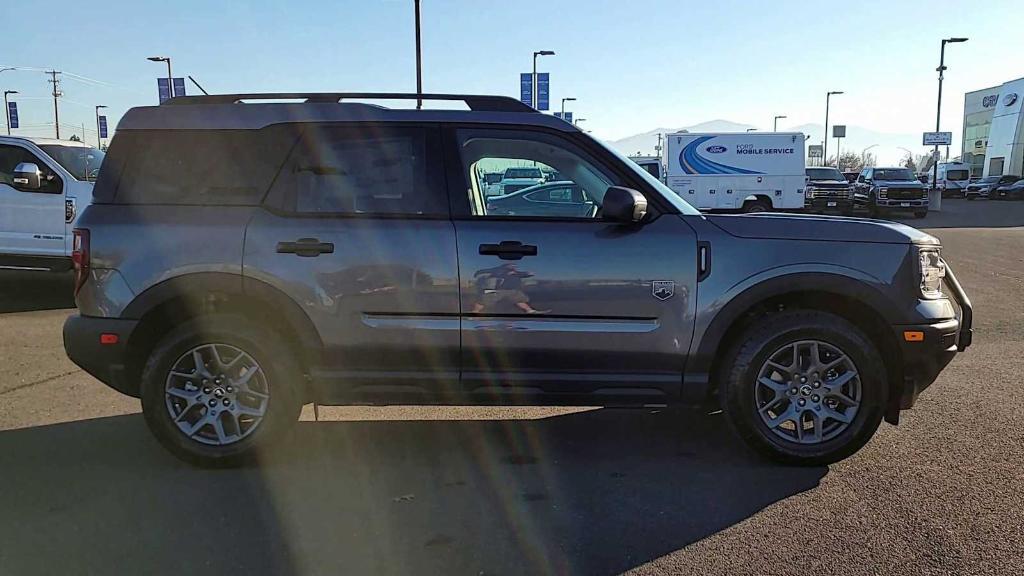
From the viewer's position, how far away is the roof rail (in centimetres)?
435

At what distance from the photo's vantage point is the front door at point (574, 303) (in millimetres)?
4031

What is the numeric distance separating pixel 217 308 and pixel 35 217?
23.1 feet

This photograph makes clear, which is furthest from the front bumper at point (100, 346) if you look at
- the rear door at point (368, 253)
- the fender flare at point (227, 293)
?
the rear door at point (368, 253)

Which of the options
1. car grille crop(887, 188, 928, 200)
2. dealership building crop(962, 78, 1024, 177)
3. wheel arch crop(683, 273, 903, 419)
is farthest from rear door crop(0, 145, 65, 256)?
dealership building crop(962, 78, 1024, 177)

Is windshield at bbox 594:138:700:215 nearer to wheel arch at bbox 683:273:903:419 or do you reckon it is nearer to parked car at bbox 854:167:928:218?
wheel arch at bbox 683:273:903:419

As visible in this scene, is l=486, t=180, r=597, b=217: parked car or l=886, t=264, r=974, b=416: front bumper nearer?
l=886, t=264, r=974, b=416: front bumper

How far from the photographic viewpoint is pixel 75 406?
543cm

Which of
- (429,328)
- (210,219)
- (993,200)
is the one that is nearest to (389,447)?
(429,328)

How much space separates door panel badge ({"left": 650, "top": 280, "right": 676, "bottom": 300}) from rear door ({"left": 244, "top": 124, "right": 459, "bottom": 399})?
107cm

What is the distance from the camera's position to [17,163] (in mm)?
9797

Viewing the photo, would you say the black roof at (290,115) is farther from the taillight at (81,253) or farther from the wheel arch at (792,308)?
the wheel arch at (792,308)

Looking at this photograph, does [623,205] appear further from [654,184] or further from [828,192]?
[828,192]

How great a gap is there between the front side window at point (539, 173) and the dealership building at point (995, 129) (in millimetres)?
69644

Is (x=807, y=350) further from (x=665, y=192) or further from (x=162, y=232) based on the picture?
(x=162, y=232)
